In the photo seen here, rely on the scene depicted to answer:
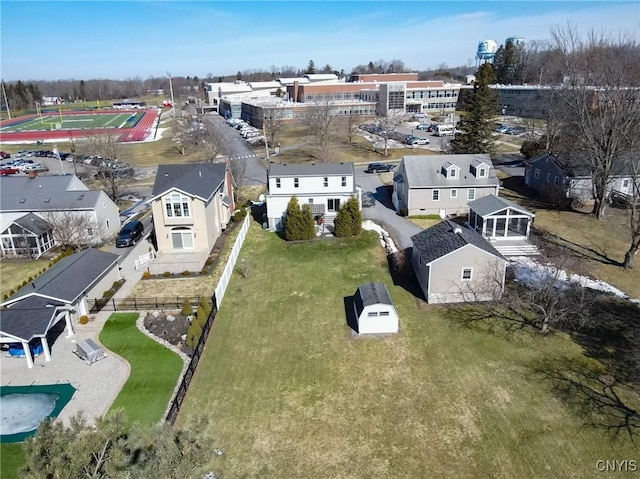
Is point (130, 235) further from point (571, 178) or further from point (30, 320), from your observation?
point (571, 178)

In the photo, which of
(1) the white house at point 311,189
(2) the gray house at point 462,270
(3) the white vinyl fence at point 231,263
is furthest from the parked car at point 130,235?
Answer: (2) the gray house at point 462,270

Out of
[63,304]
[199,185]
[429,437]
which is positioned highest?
[199,185]

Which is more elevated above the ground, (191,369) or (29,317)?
(29,317)

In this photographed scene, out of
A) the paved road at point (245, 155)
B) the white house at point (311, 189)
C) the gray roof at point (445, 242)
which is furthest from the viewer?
the paved road at point (245, 155)

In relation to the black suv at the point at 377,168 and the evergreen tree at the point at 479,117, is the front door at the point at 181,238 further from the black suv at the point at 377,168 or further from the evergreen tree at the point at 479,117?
the evergreen tree at the point at 479,117

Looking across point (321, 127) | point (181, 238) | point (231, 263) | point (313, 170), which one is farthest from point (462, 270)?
point (321, 127)

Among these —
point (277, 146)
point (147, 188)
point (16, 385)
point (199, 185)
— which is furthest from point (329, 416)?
point (277, 146)

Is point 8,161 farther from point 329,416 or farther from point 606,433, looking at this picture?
point 606,433
